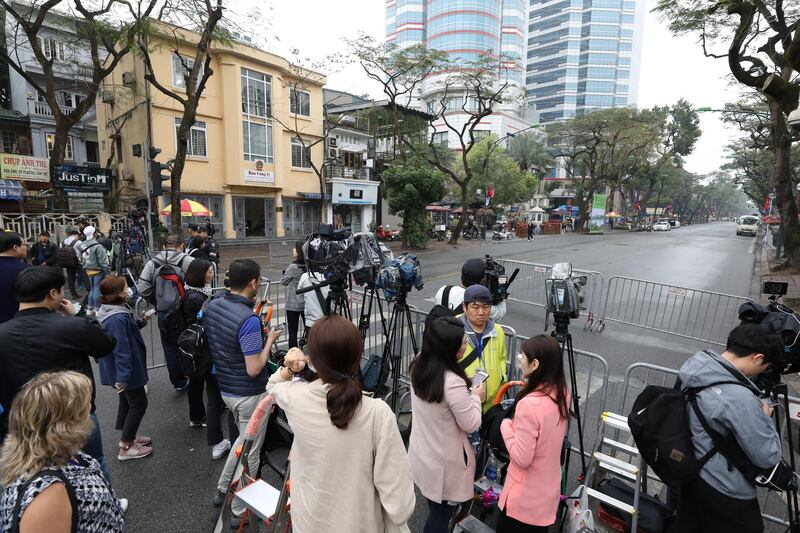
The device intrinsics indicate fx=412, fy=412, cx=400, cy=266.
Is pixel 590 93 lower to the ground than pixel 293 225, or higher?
higher

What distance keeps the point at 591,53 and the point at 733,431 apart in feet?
338

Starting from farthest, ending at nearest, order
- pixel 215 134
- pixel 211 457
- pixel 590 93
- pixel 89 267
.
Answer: pixel 590 93
pixel 215 134
pixel 89 267
pixel 211 457

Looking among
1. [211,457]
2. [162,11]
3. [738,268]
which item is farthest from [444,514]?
[738,268]

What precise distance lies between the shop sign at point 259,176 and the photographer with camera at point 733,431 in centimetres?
2395

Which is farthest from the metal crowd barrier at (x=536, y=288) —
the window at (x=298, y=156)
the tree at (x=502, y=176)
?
the tree at (x=502, y=176)

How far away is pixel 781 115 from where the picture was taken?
12578mm

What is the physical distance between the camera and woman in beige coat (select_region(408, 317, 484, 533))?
7.39ft

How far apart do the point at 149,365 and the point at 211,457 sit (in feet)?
8.98

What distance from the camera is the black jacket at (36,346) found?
2414mm

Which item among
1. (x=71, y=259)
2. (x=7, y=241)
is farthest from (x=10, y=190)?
(x=7, y=241)

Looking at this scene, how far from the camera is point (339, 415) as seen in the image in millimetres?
1594

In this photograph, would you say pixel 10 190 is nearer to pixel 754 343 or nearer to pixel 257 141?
pixel 257 141

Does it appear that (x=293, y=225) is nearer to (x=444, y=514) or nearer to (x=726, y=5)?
(x=726, y=5)

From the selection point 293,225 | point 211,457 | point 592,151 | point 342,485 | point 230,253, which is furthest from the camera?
point 592,151
